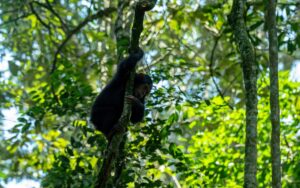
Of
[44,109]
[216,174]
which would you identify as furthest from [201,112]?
[44,109]

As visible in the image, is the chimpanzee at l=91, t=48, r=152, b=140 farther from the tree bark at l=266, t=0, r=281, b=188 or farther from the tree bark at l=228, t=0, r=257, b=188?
the tree bark at l=266, t=0, r=281, b=188

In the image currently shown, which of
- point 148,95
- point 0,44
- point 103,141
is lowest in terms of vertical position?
point 103,141

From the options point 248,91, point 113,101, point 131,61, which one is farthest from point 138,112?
point 248,91

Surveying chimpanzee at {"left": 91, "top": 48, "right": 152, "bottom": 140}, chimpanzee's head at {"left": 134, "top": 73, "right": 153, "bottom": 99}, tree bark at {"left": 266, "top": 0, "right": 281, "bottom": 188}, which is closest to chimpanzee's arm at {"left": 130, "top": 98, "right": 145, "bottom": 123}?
chimpanzee at {"left": 91, "top": 48, "right": 152, "bottom": 140}

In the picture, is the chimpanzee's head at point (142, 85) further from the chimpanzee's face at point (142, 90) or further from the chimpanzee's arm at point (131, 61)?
the chimpanzee's arm at point (131, 61)

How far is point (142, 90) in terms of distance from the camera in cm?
775

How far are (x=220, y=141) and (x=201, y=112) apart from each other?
643 mm

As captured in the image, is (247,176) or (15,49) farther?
(15,49)

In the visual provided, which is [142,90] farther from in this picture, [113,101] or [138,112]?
[113,101]

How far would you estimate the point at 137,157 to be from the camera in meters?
7.46

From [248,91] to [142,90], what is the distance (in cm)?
180

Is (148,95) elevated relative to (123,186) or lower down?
elevated

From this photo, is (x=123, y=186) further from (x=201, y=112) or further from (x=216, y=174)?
(x=201, y=112)

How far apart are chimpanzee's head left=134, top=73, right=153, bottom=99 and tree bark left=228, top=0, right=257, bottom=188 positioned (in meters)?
1.46
